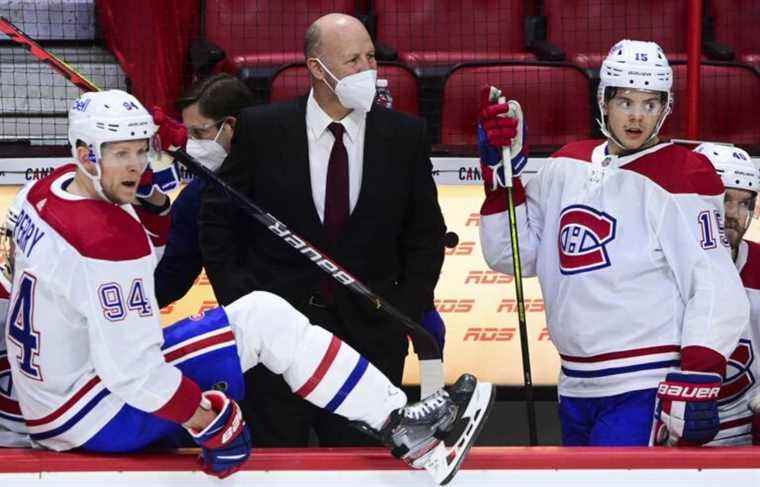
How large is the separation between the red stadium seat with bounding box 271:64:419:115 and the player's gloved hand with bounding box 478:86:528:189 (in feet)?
6.15

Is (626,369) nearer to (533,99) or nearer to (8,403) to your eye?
(8,403)

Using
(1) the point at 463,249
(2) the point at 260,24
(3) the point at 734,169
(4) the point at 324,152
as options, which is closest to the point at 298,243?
(4) the point at 324,152

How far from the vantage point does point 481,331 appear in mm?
4211

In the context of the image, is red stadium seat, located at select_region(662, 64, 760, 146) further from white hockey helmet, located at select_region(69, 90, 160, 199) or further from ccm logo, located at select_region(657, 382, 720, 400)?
white hockey helmet, located at select_region(69, 90, 160, 199)

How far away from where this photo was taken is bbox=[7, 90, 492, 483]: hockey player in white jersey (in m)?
2.63

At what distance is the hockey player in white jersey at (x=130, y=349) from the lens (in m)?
2.63

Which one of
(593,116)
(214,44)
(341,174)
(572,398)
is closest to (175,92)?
(214,44)

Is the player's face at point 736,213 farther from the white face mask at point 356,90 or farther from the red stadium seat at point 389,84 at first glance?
the red stadium seat at point 389,84

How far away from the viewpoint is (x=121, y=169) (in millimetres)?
2713

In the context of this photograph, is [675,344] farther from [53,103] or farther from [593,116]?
[53,103]

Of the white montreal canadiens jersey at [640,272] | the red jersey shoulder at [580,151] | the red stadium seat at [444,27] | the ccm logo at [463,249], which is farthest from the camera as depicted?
the red stadium seat at [444,27]

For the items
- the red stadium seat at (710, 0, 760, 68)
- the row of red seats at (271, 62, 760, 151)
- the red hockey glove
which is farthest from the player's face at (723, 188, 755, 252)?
the red stadium seat at (710, 0, 760, 68)

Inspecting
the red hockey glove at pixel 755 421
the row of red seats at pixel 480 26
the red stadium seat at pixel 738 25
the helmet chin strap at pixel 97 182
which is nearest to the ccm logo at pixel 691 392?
the red hockey glove at pixel 755 421

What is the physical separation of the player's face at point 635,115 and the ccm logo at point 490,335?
1.19 metres
